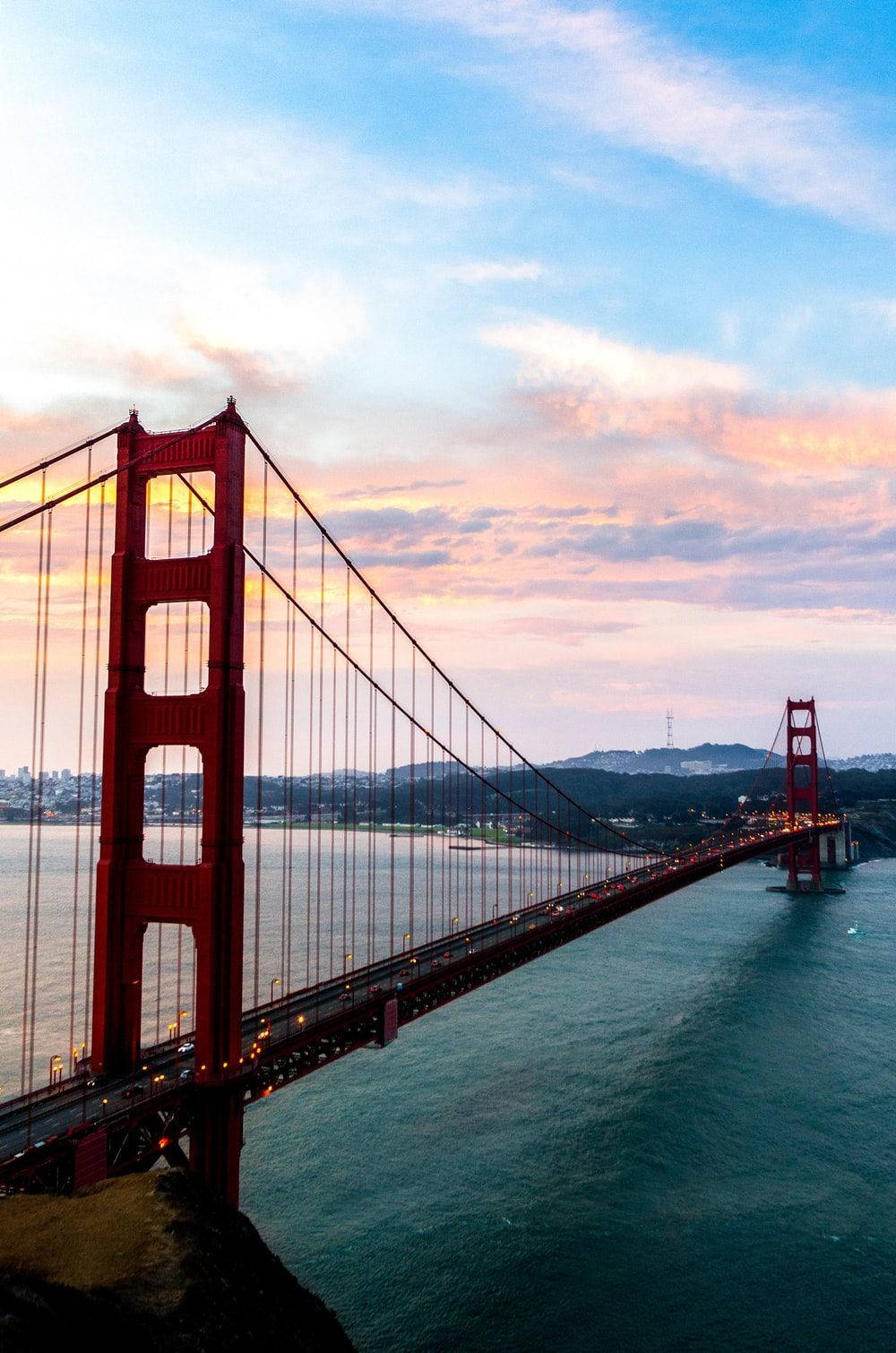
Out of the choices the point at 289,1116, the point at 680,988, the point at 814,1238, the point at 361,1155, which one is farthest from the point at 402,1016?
the point at 680,988

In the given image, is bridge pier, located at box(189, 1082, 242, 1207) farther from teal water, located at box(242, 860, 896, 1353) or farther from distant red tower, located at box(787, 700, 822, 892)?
distant red tower, located at box(787, 700, 822, 892)

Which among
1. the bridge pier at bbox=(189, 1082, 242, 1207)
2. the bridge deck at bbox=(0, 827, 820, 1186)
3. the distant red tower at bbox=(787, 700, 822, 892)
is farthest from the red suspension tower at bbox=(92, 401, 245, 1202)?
the distant red tower at bbox=(787, 700, 822, 892)

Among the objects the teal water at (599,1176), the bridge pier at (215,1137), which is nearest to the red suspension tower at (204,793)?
the bridge pier at (215,1137)

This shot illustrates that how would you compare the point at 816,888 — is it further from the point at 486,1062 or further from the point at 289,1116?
the point at 289,1116

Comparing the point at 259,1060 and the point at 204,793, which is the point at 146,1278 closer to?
the point at 259,1060

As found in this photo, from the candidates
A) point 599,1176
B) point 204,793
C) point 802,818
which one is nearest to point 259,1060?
point 204,793

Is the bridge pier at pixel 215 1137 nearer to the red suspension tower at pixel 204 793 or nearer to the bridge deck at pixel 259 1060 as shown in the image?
the red suspension tower at pixel 204 793

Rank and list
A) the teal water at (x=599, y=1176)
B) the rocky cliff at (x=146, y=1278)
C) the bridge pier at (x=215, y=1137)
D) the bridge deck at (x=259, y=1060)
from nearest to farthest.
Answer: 1. the rocky cliff at (x=146, y=1278)
2. the bridge deck at (x=259, y=1060)
3. the bridge pier at (x=215, y=1137)
4. the teal water at (x=599, y=1176)

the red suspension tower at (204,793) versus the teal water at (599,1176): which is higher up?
the red suspension tower at (204,793)
